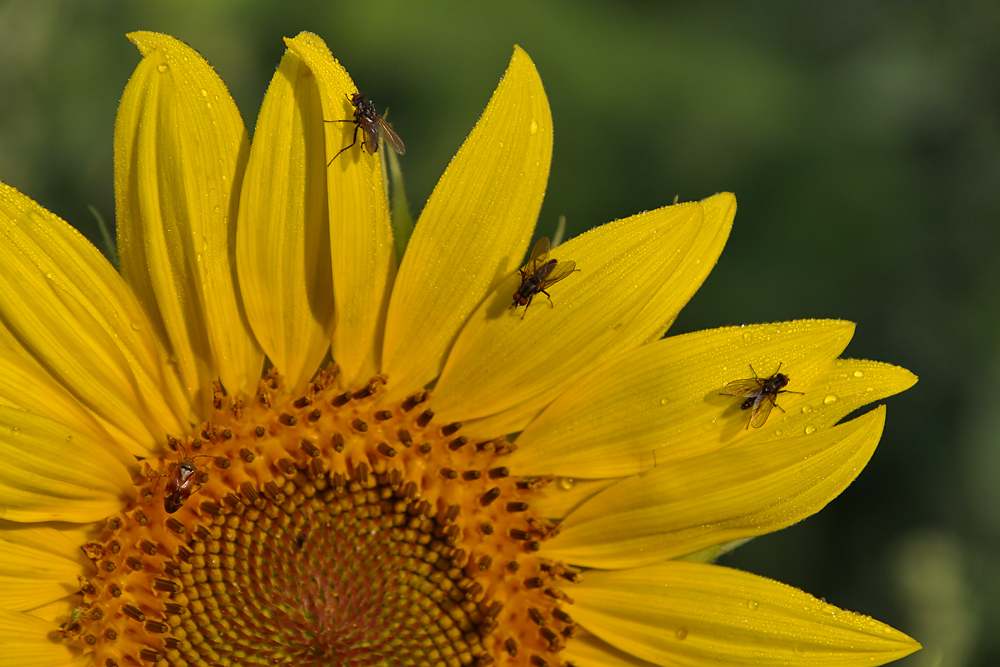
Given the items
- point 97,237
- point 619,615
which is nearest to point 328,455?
point 619,615

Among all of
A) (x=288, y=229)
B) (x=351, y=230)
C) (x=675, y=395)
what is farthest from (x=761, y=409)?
(x=288, y=229)

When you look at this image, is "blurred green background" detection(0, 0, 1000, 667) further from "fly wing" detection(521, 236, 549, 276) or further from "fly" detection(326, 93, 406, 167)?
"fly" detection(326, 93, 406, 167)

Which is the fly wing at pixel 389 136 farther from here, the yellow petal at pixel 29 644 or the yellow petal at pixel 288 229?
the yellow petal at pixel 29 644

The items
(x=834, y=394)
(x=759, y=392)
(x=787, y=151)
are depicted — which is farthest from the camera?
(x=787, y=151)

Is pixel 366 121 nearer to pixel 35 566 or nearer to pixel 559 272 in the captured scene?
pixel 559 272

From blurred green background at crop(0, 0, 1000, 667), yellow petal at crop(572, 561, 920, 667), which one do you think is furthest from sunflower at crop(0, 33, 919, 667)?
blurred green background at crop(0, 0, 1000, 667)

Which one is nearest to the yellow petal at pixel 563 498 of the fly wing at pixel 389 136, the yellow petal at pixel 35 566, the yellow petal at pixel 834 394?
the yellow petal at pixel 834 394
